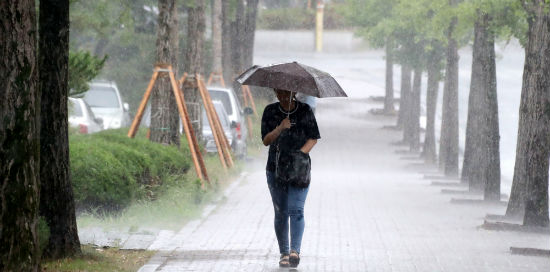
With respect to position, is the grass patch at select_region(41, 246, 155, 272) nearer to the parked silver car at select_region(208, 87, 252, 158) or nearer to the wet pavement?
the wet pavement

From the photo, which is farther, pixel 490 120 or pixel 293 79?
pixel 490 120

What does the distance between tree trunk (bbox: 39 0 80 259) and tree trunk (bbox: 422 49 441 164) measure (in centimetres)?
2084

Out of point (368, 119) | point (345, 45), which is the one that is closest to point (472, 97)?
point (368, 119)

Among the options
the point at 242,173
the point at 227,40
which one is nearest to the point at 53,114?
the point at 242,173

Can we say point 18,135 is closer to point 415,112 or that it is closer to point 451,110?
point 451,110

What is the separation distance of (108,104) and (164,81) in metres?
11.5

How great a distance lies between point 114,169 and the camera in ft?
40.0

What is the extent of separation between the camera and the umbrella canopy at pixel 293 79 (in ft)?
30.2

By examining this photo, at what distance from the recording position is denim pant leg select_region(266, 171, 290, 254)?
31.1 feet

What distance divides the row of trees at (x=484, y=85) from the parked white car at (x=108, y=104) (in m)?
8.33

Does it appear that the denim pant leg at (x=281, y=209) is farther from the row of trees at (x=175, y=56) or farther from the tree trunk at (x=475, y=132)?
the tree trunk at (x=475, y=132)

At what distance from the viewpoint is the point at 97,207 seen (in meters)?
12.3

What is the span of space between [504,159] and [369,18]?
7540 mm

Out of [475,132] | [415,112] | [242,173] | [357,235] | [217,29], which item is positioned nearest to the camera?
[357,235]
